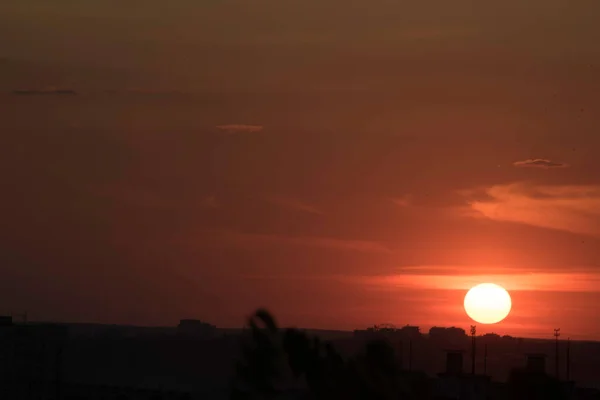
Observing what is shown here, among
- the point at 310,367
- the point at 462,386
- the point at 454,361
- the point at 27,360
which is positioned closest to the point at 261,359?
the point at 310,367

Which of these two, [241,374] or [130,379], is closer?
[241,374]

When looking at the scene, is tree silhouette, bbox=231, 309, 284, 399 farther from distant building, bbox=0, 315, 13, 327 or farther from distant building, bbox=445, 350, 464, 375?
distant building, bbox=0, 315, 13, 327

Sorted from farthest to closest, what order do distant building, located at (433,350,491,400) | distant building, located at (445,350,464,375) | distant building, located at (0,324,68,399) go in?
distant building, located at (0,324,68,399) < distant building, located at (445,350,464,375) < distant building, located at (433,350,491,400)

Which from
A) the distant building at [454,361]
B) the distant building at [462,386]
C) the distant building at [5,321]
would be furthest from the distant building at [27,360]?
the distant building at [462,386]

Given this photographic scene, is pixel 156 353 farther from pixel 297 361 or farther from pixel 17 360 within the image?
pixel 297 361

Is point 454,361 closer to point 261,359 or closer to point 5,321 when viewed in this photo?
Result: point 261,359

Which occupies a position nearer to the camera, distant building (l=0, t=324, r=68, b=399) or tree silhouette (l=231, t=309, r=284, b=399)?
tree silhouette (l=231, t=309, r=284, b=399)

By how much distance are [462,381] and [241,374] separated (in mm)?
23634

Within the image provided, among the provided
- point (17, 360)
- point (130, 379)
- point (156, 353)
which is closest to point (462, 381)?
point (17, 360)

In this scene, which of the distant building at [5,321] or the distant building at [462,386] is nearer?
the distant building at [462,386]

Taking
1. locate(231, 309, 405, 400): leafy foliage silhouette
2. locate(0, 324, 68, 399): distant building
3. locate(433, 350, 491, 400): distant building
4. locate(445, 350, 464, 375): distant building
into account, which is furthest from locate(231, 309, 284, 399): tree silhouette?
locate(0, 324, 68, 399): distant building

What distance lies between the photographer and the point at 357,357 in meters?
24.3

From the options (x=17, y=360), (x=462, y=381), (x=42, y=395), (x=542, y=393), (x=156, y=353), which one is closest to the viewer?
(x=542, y=393)

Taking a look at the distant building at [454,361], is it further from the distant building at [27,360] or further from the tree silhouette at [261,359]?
the distant building at [27,360]
